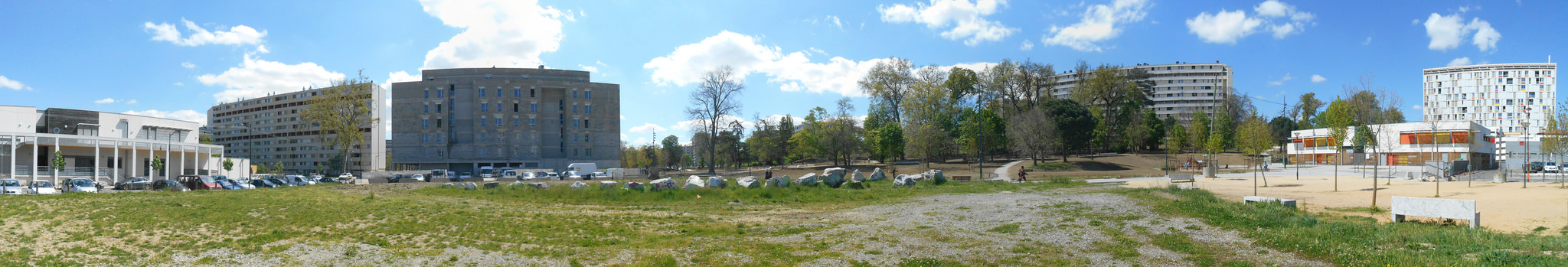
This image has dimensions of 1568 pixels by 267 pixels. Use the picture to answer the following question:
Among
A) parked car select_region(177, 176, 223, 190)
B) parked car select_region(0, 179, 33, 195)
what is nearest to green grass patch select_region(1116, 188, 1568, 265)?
parked car select_region(0, 179, 33, 195)

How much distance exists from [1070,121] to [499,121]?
61.0 meters

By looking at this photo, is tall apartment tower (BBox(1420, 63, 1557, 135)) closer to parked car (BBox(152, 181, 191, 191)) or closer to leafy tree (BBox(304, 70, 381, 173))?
leafy tree (BBox(304, 70, 381, 173))

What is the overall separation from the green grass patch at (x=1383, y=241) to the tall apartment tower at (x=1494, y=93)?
159237 millimetres

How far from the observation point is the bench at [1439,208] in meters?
14.1

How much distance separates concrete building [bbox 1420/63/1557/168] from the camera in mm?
137375

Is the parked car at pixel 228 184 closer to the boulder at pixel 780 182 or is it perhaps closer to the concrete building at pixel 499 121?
the boulder at pixel 780 182

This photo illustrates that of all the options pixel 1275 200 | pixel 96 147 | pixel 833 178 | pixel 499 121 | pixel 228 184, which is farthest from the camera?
pixel 499 121

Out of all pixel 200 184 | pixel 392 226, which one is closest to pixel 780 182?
pixel 392 226

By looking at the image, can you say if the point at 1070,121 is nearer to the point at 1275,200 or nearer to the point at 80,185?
the point at 1275,200

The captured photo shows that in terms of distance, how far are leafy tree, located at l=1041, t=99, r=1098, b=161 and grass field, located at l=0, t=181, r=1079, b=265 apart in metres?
50.8

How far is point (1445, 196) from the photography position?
24.8 m

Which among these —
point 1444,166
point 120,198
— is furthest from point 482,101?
point 1444,166

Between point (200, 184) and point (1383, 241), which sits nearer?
point (1383, 241)

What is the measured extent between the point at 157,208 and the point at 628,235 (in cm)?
1302
